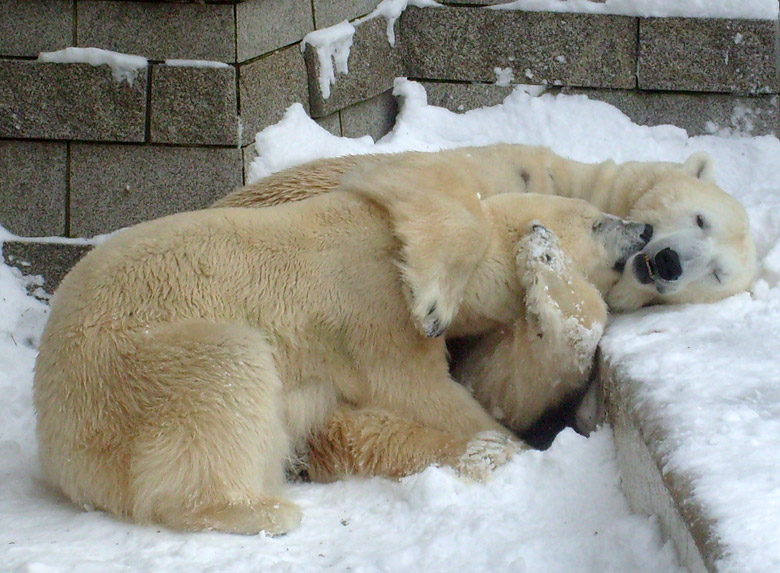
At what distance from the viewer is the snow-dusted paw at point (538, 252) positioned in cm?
287

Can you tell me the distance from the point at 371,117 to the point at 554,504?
2.89 metres

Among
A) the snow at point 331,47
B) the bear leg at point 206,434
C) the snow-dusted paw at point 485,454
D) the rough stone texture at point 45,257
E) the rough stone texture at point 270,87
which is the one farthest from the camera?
the snow at point 331,47

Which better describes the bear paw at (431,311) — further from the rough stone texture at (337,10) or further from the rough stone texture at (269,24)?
the rough stone texture at (337,10)

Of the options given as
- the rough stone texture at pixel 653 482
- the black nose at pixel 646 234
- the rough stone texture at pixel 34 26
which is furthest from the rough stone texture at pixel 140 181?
the rough stone texture at pixel 653 482

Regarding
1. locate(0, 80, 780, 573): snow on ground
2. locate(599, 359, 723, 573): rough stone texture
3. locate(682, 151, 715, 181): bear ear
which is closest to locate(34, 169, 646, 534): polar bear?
locate(0, 80, 780, 573): snow on ground

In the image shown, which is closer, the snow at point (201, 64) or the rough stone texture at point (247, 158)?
the snow at point (201, 64)

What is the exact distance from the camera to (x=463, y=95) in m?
4.82

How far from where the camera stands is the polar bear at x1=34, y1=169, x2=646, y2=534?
94.3 inches

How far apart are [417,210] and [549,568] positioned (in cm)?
122

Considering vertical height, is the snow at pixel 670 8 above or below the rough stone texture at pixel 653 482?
above

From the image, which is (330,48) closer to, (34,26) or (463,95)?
(463,95)

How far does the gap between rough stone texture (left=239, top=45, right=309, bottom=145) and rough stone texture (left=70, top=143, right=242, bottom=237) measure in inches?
6.9

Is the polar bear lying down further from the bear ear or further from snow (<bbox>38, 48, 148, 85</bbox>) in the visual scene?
snow (<bbox>38, 48, 148, 85</bbox>)

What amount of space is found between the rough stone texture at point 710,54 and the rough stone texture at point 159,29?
7.05 ft
